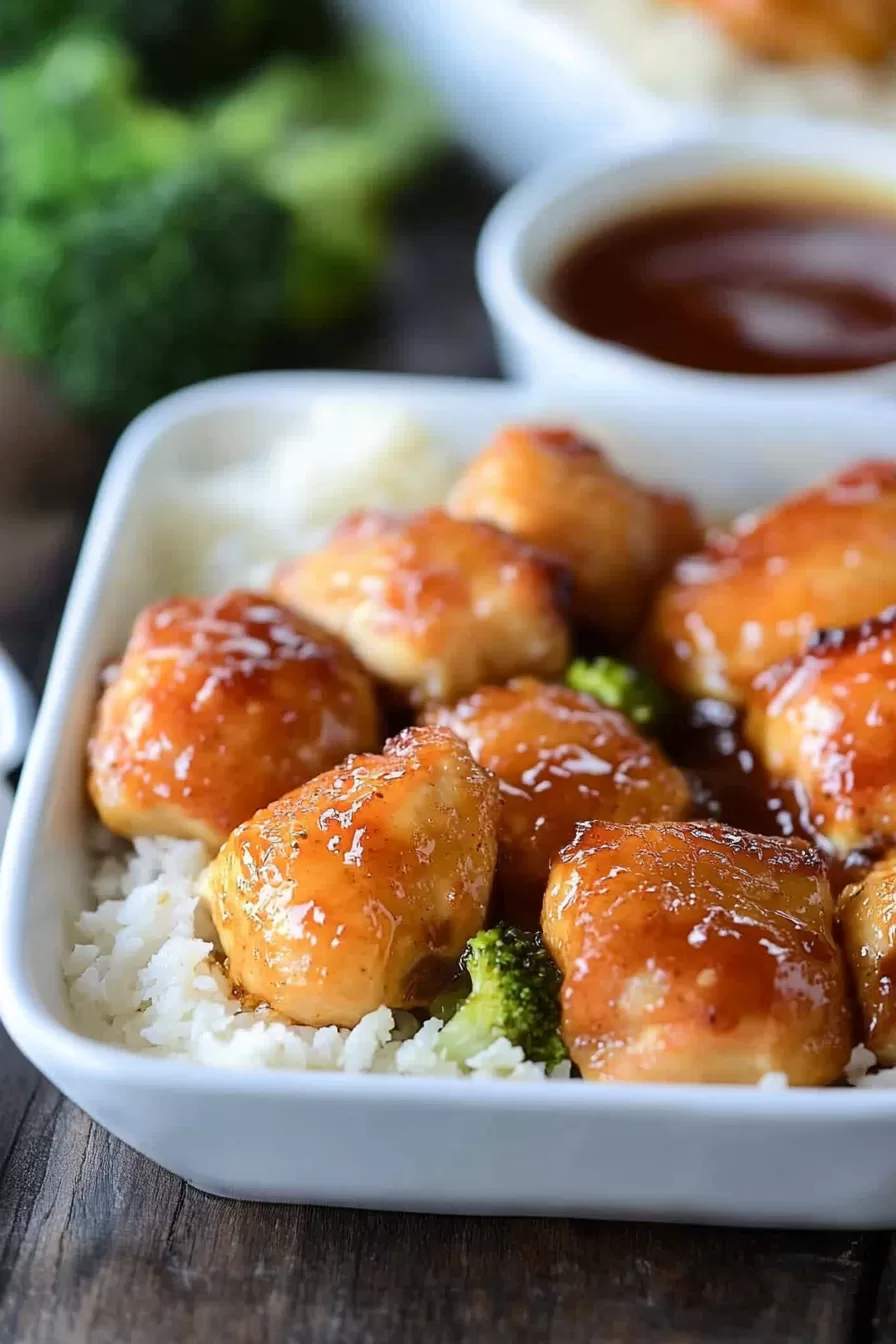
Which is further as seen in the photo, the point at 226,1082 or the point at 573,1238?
the point at 573,1238

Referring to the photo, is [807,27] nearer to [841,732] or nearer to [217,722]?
[841,732]

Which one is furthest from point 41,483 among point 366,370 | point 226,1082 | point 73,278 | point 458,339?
point 226,1082

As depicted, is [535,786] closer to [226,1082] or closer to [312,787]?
[312,787]

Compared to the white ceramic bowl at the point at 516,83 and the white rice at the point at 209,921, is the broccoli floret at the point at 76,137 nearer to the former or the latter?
the white ceramic bowl at the point at 516,83

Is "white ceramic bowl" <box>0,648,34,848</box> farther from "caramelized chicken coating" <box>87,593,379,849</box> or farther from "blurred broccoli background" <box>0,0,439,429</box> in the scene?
"blurred broccoli background" <box>0,0,439,429</box>

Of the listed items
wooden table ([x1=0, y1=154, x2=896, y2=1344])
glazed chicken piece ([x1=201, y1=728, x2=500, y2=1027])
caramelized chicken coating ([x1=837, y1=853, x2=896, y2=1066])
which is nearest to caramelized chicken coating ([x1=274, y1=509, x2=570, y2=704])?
glazed chicken piece ([x1=201, y1=728, x2=500, y2=1027])

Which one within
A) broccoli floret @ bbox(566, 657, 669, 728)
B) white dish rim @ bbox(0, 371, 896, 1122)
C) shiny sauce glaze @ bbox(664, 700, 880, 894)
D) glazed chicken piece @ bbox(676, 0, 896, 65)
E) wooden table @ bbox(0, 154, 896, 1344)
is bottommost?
wooden table @ bbox(0, 154, 896, 1344)

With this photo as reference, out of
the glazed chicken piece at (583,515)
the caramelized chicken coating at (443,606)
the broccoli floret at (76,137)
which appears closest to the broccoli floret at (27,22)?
the broccoli floret at (76,137)
